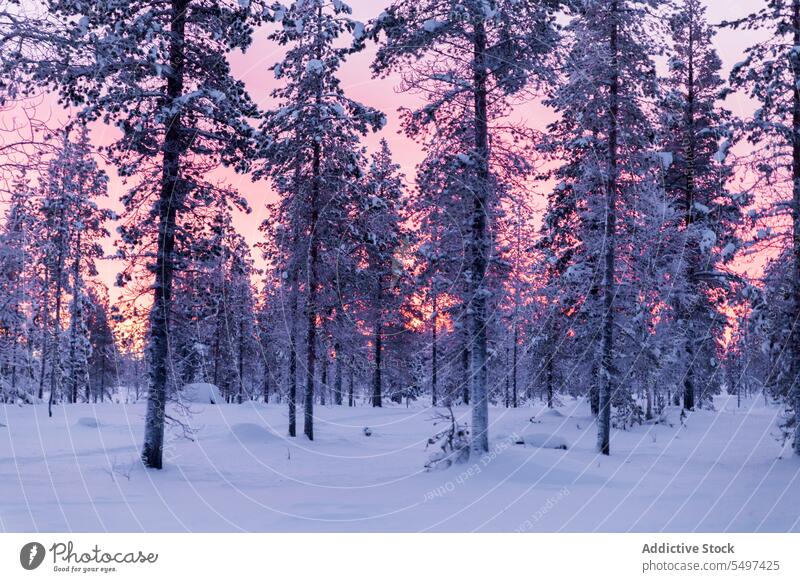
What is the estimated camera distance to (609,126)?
61.5 feet

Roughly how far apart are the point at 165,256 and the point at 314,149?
29.9ft

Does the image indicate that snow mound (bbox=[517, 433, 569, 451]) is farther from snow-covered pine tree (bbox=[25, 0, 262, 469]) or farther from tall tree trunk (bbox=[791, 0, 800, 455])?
snow-covered pine tree (bbox=[25, 0, 262, 469])

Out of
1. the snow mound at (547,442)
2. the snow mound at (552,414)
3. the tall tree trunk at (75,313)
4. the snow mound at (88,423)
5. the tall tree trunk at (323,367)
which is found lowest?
the snow mound at (552,414)

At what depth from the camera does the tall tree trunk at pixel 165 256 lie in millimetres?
14625

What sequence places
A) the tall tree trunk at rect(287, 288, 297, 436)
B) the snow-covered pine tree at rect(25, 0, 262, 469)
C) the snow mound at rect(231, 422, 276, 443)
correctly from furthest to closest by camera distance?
the tall tree trunk at rect(287, 288, 297, 436)
the snow mound at rect(231, 422, 276, 443)
the snow-covered pine tree at rect(25, 0, 262, 469)

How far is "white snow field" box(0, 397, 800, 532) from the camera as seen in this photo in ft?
32.9

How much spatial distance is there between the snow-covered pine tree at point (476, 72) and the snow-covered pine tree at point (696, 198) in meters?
13.6

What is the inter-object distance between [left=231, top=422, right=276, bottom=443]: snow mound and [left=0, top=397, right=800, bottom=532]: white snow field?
0.17ft

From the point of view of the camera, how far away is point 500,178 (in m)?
16.2

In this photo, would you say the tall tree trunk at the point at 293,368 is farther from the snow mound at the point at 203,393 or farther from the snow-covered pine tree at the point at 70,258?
the snow mound at the point at 203,393

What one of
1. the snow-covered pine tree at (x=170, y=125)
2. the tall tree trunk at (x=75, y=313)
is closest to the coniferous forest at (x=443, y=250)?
the snow-covered pine tree at (x=170, y=125)

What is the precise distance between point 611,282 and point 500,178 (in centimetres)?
562

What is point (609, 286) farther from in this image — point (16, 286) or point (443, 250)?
point (16, 286)

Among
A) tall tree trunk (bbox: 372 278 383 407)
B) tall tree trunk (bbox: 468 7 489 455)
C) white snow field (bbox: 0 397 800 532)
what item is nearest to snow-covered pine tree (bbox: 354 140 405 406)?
tall tree trunk (bbox: 372 278 383 407)
